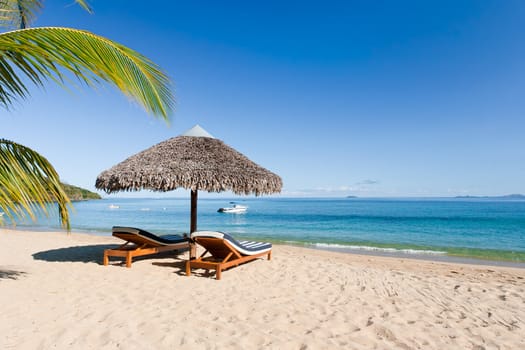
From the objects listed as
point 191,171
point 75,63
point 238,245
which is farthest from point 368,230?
point 75,63

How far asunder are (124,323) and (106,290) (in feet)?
4.50

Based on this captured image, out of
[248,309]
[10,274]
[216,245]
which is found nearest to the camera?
[248,309]

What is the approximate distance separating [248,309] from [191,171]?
8.96 ft

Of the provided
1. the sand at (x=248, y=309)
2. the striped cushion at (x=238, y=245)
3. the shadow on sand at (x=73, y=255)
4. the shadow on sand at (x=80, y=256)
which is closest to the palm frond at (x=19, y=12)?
the sand at (x=248, y=309)

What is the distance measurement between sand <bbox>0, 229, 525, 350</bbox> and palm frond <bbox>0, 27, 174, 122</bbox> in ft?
6.89

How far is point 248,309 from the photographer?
3.72 metres

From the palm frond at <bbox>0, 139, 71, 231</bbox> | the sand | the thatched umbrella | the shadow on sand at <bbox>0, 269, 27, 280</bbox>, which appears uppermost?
the thatched umbrella

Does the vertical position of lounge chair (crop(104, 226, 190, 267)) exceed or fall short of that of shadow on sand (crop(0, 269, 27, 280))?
it exceeds it

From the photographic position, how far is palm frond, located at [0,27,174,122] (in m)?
1.89

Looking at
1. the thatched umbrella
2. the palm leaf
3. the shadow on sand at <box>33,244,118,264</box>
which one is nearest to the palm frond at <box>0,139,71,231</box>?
the palm leaf

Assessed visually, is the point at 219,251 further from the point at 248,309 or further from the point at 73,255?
the point at 73,255

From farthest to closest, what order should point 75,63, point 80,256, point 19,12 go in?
point 80,256 < point 19,12 < point 75,63

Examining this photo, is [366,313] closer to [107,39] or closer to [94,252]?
[107,39]

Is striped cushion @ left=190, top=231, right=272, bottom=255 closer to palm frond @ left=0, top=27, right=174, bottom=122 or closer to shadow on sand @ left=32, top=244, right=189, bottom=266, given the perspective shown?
shadow on sand @ left=32, top=244, right=189, bottom=266
